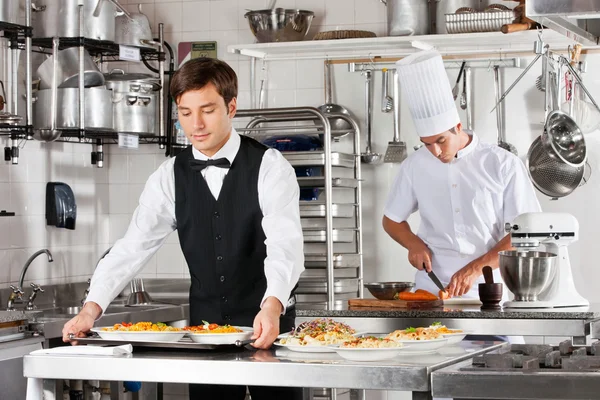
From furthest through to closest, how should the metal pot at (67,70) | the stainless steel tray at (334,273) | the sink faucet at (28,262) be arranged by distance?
the stainless steel tray at (334,273) → the metal pot at (67,70) → the sink faucet at (28,262)

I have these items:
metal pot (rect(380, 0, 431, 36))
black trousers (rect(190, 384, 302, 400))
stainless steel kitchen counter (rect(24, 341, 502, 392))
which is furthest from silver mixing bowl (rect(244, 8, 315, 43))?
stainless steel kitchen counter (rect(24, 341, 502, 392))

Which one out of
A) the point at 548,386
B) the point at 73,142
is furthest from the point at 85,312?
the point at 73,142

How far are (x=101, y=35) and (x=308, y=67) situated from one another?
1266mm

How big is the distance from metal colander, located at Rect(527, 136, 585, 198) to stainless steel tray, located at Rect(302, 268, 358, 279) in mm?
1118

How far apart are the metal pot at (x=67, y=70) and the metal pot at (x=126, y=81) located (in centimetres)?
20

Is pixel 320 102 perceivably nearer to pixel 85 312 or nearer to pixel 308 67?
pixel 308 67

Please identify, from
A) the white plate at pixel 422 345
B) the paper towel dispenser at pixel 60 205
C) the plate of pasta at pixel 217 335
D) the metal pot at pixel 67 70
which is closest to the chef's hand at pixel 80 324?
the plate of pasta at pixel 217 335

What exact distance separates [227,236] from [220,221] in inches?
2.0

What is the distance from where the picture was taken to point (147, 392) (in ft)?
17.3

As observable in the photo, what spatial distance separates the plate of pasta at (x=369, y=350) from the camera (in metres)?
2.31

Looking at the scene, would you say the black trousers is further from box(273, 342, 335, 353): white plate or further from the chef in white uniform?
the chef in white uniform

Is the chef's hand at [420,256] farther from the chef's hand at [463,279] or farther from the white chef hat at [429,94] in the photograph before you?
the white chef hat at [429,94]

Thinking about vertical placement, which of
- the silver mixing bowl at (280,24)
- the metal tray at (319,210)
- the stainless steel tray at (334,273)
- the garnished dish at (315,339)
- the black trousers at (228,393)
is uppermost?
the silver mixing bowl at (280,24)

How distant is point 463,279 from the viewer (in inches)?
159
